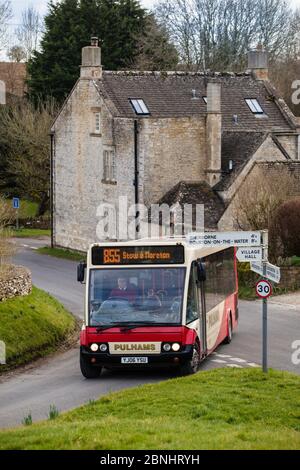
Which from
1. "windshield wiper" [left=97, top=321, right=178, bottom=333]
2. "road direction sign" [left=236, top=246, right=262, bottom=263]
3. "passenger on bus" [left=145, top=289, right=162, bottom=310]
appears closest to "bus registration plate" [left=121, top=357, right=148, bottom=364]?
"windshield wiper" [left=97, top=321, right=178, bottom=333]

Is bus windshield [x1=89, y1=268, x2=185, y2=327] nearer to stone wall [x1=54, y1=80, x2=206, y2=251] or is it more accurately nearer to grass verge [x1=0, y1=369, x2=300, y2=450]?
grass verge [x1=0, y1=369, x2=300, y2=450]

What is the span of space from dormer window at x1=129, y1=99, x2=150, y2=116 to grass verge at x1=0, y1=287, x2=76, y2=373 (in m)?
16.2

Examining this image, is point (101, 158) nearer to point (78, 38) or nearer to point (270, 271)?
point (78, 38)

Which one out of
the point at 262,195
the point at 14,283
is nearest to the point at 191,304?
the point at 14,283

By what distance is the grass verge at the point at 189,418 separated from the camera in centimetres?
1250

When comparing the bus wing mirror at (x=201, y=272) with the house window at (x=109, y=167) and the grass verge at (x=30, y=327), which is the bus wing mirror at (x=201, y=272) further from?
the house window at (x=109, y=167)

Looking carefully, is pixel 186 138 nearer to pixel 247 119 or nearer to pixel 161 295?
pixel 247 119

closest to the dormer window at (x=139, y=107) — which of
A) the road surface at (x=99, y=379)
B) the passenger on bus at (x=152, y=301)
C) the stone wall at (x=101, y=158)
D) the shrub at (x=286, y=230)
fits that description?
the stone wall at (x=101, y=158)

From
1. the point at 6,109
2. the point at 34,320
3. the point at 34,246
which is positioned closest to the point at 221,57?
the point at 6,109

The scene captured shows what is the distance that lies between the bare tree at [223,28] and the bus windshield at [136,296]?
2287 inches

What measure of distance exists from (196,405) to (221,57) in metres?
63.7

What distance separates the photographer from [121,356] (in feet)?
69.2

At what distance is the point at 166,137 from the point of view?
44812 millimetres

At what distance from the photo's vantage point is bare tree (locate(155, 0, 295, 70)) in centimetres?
7850
